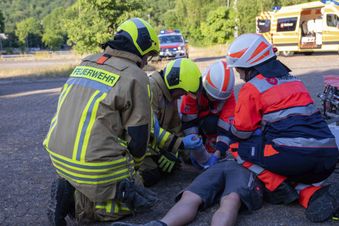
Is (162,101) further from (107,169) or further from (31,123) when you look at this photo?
(31,123)

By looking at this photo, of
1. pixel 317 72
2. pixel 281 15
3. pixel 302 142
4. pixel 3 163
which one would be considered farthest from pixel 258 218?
pixel 281 15

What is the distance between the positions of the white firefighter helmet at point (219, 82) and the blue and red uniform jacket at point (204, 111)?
13 cm

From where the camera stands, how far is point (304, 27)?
Answer: 80.0 feet

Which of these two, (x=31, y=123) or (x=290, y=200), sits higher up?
(x=290, y=200)

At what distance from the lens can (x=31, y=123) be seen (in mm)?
8367

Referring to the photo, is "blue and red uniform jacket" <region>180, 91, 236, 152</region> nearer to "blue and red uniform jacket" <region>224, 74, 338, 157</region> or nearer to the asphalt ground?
the asphalt ground

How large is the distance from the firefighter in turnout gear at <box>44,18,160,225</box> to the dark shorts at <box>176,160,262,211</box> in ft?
1.53

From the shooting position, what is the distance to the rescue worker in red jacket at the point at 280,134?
10.8ft

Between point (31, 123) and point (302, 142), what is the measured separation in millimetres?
6251

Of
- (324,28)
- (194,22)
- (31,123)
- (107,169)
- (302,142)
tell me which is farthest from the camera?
(194,22)

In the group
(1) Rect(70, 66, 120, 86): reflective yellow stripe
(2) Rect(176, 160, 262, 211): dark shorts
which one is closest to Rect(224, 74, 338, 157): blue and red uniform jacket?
(2) Rect(176, 160, 262, 211): dark shorts

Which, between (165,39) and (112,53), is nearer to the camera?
(112,53)

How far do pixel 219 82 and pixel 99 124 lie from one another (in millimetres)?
1663

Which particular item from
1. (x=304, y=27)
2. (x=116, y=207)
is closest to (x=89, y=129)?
(x=116, y=207)
